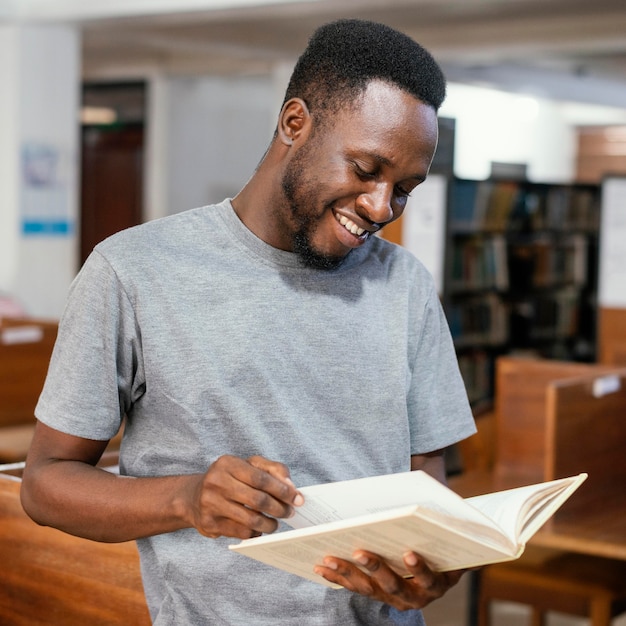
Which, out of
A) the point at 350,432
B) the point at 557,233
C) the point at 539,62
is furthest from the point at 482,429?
the point at 539,62

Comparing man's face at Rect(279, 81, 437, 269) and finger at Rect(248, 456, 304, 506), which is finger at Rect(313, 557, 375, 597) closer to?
finger at Rect(248, 456, 304, 506)

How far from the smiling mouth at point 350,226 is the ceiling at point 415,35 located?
15.8ft

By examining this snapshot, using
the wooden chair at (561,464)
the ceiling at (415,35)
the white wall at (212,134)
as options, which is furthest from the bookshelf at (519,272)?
the white wall at (212,134)

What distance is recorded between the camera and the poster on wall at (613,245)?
6.07 metres

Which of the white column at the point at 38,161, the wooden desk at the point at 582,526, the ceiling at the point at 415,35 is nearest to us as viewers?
the wooden desk at the point at 582,526

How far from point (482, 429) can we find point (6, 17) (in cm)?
452

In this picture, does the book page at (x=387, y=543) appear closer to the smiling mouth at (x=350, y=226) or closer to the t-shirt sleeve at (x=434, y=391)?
the t-shirt sleeve at (x=434, y=391)

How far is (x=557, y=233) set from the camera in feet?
24.5

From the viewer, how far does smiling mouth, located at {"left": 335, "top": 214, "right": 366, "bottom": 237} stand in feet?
4.36

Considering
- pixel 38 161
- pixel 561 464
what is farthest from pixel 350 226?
pixel 38 161

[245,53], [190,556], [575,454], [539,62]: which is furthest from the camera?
[539,62]

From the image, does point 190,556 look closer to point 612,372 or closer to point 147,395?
point 147,395

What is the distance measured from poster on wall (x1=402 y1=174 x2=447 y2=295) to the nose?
312cm

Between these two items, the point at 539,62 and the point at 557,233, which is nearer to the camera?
the point at 557,233
